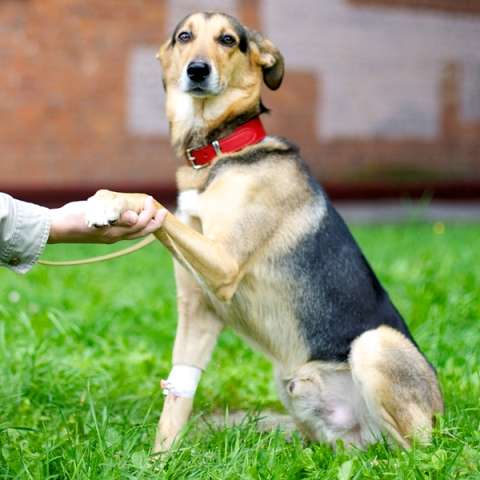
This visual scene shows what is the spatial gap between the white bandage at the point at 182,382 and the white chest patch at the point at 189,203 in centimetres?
60

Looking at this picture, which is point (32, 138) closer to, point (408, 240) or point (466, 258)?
point (408, 240)

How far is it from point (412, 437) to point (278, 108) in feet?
26.6

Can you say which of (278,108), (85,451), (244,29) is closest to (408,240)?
(278,108)

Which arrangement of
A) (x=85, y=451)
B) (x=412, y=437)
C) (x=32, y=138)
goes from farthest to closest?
(x=32, y=138) → (x=412, y=437) → (x=85, y=451)

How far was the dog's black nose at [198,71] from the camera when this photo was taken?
3.66 m

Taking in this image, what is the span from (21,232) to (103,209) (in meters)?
0.30

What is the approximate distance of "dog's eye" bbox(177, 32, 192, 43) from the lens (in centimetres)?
379

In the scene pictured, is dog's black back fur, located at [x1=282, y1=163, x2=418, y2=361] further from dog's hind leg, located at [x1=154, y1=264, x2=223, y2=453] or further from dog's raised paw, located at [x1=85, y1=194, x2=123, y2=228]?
dog's raised paw, located at [x1=85, y1=194, x2=123, y2=228]

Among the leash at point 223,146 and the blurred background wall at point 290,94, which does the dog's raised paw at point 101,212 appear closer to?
the leash at point 223,146

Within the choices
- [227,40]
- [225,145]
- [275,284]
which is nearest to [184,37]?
[227,40]

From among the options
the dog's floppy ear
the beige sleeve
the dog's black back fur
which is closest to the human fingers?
the beige sleeve

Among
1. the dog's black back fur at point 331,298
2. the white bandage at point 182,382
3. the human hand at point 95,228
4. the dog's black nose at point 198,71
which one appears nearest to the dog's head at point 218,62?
the dog's black nose at point 198,71

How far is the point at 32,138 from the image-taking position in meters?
9.95

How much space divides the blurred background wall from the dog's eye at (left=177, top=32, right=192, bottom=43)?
249 inches
